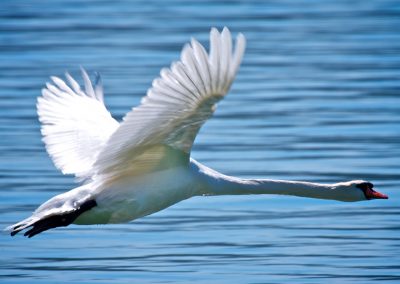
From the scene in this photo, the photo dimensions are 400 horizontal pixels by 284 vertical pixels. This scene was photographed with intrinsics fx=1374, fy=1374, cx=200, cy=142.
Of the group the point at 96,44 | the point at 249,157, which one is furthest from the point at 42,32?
the point at 249,157

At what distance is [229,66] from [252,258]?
328cm

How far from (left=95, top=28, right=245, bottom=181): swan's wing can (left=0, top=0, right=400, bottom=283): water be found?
118 centimetres

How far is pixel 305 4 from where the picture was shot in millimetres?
28688

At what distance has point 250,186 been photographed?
9.84 metres

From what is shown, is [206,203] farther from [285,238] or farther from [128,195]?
[128,195]

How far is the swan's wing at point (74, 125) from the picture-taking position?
10.4 meters

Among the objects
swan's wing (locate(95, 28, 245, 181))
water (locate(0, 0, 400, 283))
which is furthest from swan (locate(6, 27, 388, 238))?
water (locate(0, 0, 400, 283))

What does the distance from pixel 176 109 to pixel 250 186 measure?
1.73 metres

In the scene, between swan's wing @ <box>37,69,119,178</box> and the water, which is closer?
swan's wing @ <box>37,69,119,178</box>

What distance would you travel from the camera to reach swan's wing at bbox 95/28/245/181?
303 inches

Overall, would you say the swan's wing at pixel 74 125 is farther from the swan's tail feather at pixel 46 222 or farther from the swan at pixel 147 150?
the swan's tail feather at pixel 46 222

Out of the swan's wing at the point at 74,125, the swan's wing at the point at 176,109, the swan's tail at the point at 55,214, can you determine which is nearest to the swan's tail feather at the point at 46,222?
the swan's tail at the point at 55,214

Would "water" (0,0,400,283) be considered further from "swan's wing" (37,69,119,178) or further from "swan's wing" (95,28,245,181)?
"swan's wing" (95,28,245,181)

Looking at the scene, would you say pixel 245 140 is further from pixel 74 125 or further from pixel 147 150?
pixel 147 150
